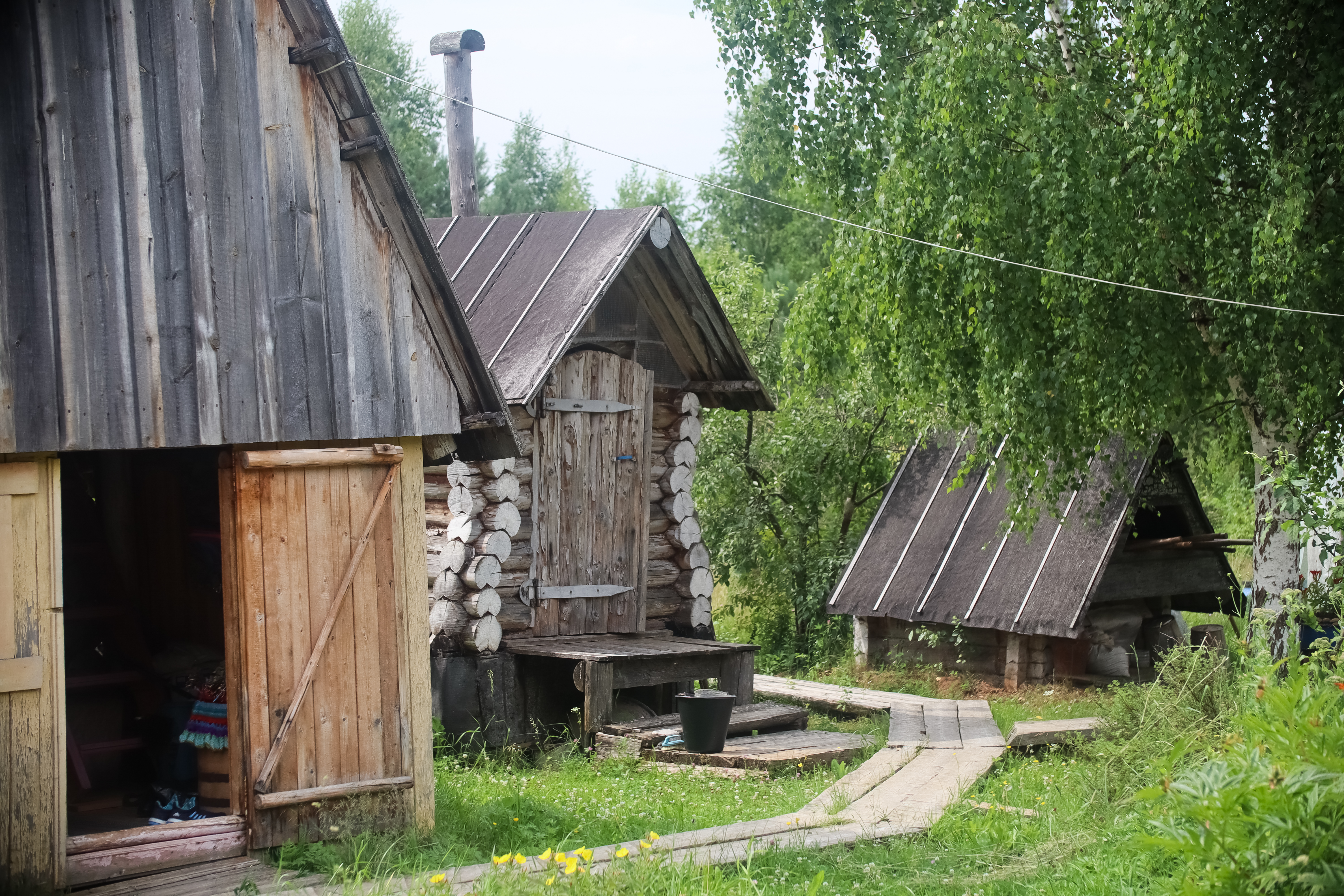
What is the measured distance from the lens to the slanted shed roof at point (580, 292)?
1032 cm

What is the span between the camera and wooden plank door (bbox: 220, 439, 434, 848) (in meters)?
6.07

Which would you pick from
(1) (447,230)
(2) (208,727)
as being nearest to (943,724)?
(2) (208,727)

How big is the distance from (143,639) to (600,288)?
4517 mm

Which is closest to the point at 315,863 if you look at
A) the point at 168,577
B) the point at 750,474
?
the point at 168,577

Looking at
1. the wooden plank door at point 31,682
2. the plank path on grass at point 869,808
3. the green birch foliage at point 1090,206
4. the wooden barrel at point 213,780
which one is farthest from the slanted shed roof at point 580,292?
the wooden plank door at point 31,682

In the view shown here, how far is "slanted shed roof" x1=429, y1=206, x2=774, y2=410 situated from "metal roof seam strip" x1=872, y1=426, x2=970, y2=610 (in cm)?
300

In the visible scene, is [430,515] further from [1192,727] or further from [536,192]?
[536,192]

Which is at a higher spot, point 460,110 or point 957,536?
point 460,110

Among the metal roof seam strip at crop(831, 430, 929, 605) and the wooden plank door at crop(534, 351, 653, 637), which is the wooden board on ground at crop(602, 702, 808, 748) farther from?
the metal roof seam strip at crop(831, 430, 929, 605)

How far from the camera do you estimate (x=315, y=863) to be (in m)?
5.91

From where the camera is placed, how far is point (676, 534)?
1171 centimetres

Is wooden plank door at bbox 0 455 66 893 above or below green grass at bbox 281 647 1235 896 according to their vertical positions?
above

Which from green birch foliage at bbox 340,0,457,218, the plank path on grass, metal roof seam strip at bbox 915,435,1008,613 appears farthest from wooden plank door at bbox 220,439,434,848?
green birch foliage at bbox 340,0,457,218

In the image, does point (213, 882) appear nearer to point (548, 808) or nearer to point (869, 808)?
point (548, 808)
